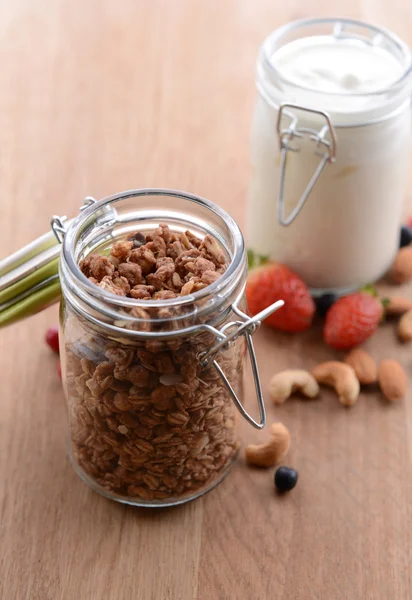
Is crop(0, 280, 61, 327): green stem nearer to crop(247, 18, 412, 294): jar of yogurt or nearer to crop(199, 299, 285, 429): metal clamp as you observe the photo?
crop(199, 299, 285, 429): metal clamp

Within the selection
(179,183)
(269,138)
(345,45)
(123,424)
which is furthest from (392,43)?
(123,424)

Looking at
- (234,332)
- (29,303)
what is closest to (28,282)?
(29,303)

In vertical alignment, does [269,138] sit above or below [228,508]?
above

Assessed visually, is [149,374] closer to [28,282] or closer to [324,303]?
[28,282]

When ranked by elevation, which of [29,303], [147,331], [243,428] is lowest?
[243,428]

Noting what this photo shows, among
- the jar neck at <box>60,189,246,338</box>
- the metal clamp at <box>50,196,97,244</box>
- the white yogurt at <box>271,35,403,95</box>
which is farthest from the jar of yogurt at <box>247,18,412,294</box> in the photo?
the metal clamp at <box>50,196,97,244</box>

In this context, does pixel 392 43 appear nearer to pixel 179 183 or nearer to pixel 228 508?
pixel 179 183
